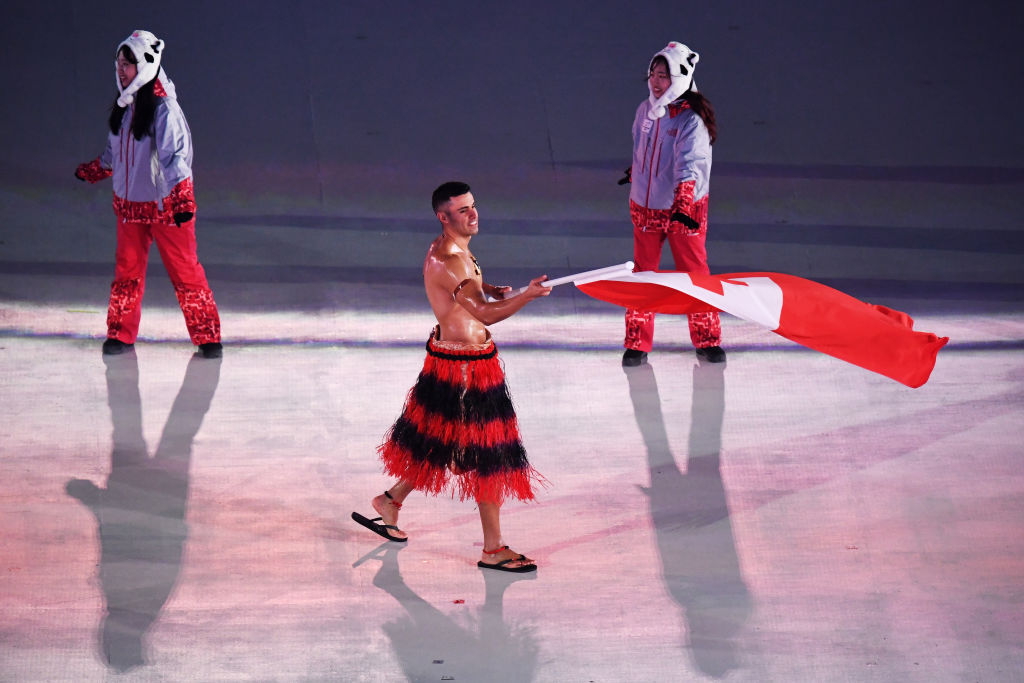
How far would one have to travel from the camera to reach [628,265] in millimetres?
4434

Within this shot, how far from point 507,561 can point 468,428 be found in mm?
488

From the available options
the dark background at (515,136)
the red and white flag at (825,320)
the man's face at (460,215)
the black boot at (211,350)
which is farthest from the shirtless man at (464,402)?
the dark background at (515,136)

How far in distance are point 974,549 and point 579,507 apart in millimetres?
1450

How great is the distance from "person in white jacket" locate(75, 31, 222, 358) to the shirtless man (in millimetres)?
2405

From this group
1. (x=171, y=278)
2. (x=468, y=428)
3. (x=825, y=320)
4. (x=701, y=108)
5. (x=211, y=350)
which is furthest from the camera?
(x=211, y=350)

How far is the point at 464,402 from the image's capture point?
4.81 meters

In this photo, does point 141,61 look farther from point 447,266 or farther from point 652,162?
point 447,266

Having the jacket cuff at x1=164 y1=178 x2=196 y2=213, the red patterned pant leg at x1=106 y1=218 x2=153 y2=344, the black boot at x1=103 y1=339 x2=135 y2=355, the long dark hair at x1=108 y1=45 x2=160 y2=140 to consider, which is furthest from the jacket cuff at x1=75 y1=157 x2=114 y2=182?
the black boot at x1=103 y1=339 x2=135 y2=355

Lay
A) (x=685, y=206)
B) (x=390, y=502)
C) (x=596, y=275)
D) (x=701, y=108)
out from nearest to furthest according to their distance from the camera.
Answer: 1. (x=596, y=275)
2. (x=390, y=502)
3. (x=685, y=206)
4. (x=701, y=108)

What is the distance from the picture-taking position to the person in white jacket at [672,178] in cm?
687

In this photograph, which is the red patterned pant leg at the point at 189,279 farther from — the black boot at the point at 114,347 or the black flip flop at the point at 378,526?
the black flip flop at the point at 378,526

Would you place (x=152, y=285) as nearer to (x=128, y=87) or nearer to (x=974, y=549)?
(x=128, y=87)

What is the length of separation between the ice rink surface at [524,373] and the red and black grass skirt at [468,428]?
33 cm

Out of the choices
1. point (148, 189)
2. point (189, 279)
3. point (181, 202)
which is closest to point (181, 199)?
point (181, 202)
